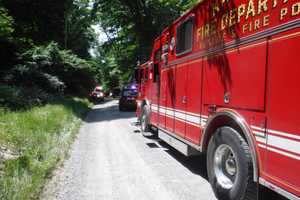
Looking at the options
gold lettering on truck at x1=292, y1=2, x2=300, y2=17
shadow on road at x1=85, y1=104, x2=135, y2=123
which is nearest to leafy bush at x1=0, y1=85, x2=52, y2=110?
shadow on road at x1=85, y1=104, x2=135, y2=123

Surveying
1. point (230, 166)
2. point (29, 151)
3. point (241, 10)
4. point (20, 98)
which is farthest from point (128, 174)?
point (20, 98)

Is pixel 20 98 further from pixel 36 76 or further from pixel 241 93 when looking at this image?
pixel 241 93

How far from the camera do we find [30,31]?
24.3 m

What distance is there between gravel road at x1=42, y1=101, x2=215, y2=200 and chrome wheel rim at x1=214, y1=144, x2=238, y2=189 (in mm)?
415

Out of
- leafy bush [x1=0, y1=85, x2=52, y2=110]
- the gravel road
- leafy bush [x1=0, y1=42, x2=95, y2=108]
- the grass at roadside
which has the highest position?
leafy bush [x1=0, y1=42, x2=95, y2=108]

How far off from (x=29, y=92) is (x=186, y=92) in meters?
11.8

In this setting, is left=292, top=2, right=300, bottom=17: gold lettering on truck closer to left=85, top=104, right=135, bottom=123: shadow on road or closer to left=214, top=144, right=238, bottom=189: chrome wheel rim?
left=214, top=144, right=238, bottom=189: chrome wheel rim

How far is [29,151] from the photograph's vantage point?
7020 millimetres

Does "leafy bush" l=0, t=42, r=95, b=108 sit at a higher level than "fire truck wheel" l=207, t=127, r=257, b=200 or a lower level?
higher

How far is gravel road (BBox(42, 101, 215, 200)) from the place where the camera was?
5465 millimetres

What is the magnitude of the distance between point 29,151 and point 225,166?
4142mm

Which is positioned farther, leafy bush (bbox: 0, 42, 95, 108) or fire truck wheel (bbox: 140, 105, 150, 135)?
leafy bush (bbox: 0, 42, 95, 108)

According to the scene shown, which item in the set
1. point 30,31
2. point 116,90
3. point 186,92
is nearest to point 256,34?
point 186,92

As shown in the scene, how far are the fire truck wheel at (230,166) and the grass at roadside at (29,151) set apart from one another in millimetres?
2757
